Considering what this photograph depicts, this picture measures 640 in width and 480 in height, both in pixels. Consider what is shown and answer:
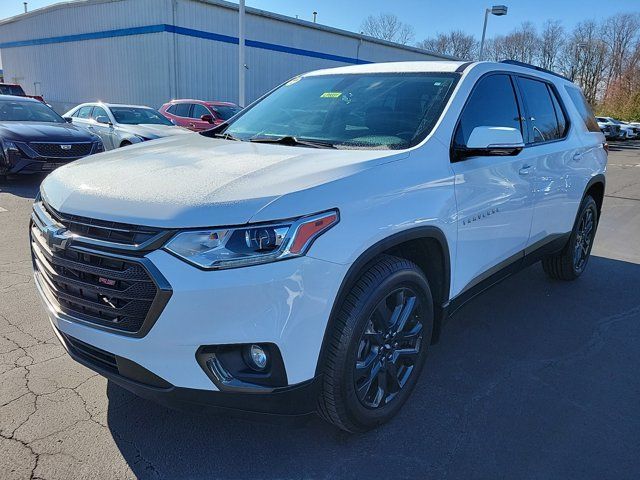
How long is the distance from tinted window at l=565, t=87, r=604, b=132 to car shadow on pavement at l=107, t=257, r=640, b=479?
2.27 meters

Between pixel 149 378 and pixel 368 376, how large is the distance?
1.04 meters

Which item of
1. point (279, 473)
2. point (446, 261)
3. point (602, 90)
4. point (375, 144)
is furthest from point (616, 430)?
point (602, 90)

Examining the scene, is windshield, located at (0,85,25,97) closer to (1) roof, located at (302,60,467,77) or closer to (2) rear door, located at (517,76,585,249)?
(1) roof, located at (302,60,467,77)

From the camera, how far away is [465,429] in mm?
2631

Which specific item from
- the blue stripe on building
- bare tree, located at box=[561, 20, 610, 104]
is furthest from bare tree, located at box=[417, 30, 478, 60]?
the blue stripe on building

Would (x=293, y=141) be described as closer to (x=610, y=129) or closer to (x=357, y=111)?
(x=357, y=111)

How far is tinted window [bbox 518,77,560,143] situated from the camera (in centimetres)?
382

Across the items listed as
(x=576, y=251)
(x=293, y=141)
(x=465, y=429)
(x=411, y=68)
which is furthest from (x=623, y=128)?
(x=465, y=429)

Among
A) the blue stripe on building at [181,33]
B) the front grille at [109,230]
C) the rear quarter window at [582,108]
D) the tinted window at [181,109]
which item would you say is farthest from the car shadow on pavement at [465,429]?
the blue stripe on building at [181,33]

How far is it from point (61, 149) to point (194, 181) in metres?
7.75

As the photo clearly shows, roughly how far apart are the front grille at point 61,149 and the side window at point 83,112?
3650 mm

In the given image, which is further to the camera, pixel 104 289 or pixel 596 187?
pixel 596 187

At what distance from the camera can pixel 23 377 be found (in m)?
2.93

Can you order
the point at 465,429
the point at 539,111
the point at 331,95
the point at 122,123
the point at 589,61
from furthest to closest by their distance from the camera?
the point at 589,61
the point at 122,123
the point at 539,111
the point at 331,95
the point at 465,429
